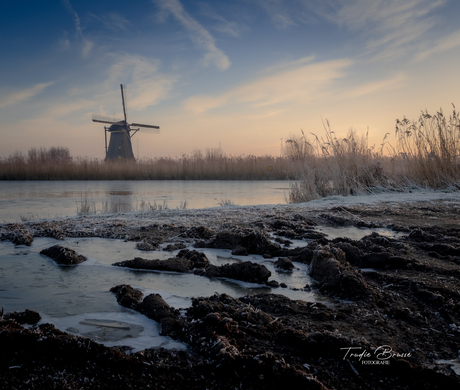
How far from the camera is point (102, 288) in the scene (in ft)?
8.34

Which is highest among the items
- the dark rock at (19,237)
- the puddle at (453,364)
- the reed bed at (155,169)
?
the reed bed at (155,169)

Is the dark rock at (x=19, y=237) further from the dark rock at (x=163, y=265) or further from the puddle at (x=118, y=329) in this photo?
the puddle at (x=118, y=329)

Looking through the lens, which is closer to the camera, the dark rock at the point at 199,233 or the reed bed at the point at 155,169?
the dark rock at the point at 199,233

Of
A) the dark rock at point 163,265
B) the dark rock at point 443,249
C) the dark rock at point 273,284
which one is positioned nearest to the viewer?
the dark rock at point 273,284

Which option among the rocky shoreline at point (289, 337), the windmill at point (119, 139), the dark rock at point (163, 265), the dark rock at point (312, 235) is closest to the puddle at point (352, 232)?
the dark rock at point (312, 235)

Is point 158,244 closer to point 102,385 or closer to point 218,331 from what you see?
point 218,331

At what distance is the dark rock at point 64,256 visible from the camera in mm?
3123

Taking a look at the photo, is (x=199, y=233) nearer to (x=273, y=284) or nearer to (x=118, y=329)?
(x=273, y=284)

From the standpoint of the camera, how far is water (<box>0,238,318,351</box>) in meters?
1.89

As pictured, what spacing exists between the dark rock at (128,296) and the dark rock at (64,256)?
0.94 meters

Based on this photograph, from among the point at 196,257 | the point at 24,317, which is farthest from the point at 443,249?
the point at 24,317

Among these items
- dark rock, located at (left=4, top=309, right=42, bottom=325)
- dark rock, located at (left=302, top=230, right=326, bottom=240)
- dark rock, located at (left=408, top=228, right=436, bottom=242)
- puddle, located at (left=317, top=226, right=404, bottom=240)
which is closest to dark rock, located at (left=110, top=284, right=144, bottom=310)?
dark rock, located at (left=4, top=309, right=42, bottom=325)

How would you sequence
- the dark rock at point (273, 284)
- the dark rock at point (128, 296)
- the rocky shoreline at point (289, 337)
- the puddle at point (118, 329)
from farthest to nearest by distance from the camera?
the dark rock at point (273, 284) → the dark rock at point (128, 296) → the puddle at point (118, 329) → the rocky shoreline at point (289, 337)

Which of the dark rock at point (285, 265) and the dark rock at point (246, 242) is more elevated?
the dark rock at point (246, 242)
